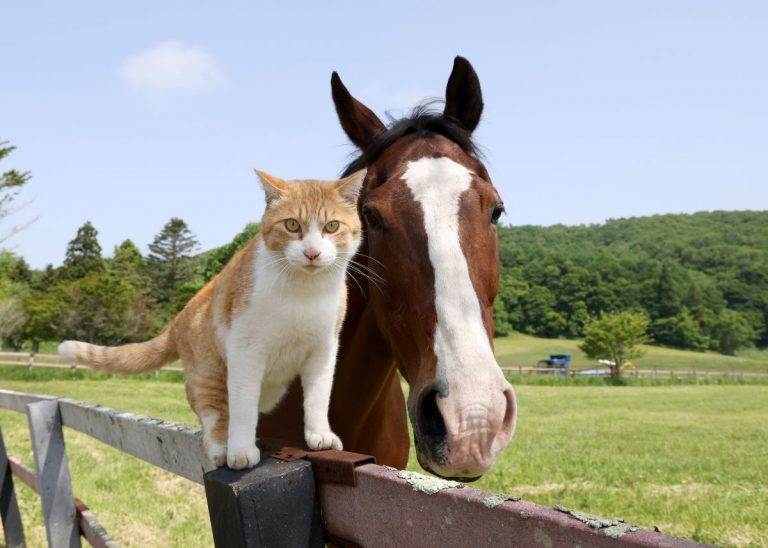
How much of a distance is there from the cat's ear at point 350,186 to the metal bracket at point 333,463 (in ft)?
2.68

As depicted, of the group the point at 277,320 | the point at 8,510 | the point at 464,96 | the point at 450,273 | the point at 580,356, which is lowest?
the point at 580,356

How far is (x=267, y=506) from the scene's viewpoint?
1203 mm

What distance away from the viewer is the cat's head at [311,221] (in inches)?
64.9

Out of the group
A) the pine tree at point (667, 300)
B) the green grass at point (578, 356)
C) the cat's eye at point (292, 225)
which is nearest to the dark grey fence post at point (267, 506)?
the cat's eye at point (292, 225)

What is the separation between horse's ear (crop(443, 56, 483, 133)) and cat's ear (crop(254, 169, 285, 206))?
97 centimetres

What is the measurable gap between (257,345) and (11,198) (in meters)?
30.0

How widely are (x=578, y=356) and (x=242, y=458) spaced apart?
72.9m

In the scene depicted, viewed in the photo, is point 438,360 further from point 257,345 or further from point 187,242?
point 187,242

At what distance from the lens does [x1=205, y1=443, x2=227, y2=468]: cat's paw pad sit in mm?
1481

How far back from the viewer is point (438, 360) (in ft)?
5.11

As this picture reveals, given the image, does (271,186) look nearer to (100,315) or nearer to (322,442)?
(322,442)

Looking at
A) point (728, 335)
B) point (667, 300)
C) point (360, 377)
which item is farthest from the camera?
point (728, 335)

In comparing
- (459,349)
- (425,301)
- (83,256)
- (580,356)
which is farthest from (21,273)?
(459,349)

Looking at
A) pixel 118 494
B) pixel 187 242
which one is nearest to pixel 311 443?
pixel 118 494
